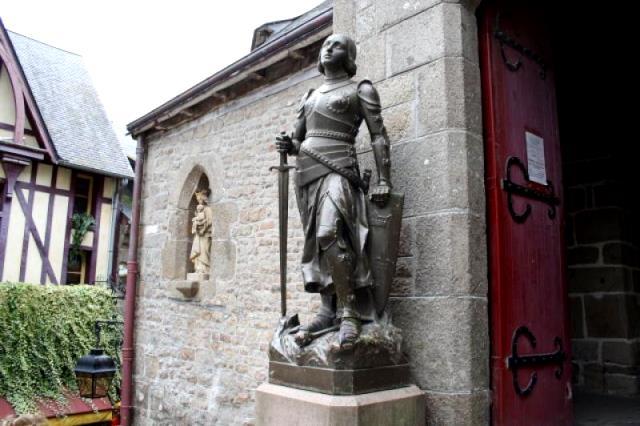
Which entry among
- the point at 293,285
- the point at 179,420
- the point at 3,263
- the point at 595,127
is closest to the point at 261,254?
the point at 293,285

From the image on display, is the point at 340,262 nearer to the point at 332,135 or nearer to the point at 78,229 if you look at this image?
the point at 332,135

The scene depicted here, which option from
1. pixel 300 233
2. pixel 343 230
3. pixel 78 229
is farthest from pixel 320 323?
pixel 78 229

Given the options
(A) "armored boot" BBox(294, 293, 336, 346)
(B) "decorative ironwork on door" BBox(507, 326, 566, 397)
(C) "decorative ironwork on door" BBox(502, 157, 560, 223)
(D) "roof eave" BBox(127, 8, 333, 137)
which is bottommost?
(B) "decorative ironwork on door" BBox(507, 326, 566, 397)

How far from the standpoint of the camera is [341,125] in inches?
114

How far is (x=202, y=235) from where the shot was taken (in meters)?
7.16

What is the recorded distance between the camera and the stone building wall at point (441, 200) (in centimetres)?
277

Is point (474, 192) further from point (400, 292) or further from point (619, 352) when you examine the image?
point (619, 352)

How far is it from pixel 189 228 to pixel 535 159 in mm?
5075

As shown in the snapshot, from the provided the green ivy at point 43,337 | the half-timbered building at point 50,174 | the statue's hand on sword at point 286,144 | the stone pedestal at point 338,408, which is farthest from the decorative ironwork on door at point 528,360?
the half-timbered building at point 50,174

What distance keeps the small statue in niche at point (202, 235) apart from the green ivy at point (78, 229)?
23.1 ft

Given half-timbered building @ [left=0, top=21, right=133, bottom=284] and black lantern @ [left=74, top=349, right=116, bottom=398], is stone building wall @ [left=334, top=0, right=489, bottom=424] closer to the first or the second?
black lantern @ [left=74, top=349, right=116, bottom=398]

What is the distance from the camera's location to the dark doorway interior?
482 centimetres

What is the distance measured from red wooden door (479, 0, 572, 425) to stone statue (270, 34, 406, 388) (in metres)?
0.59

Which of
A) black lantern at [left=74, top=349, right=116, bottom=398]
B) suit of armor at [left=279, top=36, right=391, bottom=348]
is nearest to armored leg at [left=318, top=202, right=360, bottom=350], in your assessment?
suit of armor at [left=279, top=36, right=391, bottom=348]
